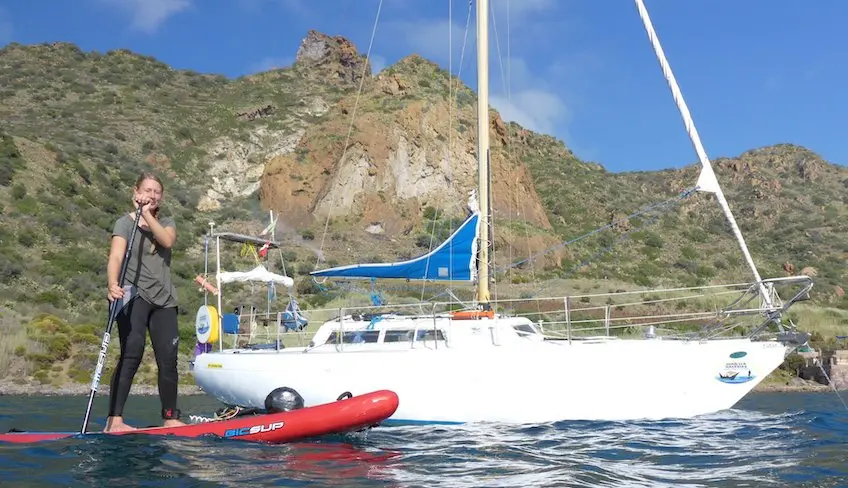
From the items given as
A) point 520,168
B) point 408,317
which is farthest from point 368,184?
point 408,317

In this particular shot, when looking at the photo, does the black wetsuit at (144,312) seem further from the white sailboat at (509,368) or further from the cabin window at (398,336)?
the cabin window at (398,336)

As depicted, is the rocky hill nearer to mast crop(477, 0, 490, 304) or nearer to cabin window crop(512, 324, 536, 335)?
mast crop(477, 0, 490, 304)

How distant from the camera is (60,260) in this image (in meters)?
34.1

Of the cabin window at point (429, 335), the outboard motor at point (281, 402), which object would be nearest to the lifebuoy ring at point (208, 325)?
the cabin window at point (429, 335)

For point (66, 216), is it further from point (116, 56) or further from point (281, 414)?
point (116, 56)

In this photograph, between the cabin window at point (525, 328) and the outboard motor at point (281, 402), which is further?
the cabin window at point (525, 328)

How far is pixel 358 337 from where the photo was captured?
12.2m

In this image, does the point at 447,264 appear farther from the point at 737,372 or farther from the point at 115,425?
the point at 115,425

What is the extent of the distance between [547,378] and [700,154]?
509 centimetres

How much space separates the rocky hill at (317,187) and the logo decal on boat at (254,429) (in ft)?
57.5

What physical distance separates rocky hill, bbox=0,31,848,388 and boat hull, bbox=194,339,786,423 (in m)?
15.6

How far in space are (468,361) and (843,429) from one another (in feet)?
18.4

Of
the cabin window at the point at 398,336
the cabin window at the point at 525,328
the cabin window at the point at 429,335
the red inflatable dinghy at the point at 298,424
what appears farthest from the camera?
the cabin window at the point at 525,328

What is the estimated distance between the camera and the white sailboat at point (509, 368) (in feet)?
34.8
